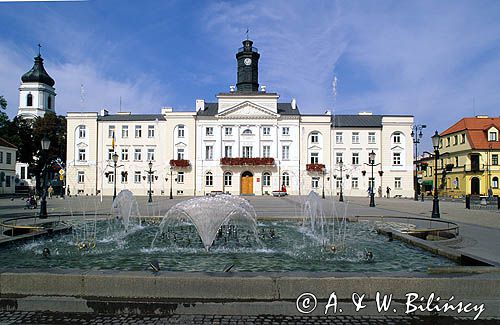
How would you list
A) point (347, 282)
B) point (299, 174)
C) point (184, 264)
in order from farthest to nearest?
point (299, 174), point (184, 264), point (347, 282)

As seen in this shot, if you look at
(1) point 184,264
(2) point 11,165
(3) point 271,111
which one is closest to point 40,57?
(2) point 11,165

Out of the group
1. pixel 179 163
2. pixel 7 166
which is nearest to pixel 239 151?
pixel 179 163

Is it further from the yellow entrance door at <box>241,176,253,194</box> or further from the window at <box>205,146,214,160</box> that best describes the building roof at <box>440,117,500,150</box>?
the window at <box>205,146,214,160</box>

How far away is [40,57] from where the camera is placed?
81000 millimetres

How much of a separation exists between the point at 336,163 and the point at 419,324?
5304 cm

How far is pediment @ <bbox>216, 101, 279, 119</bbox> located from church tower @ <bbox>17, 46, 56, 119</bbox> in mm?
46763

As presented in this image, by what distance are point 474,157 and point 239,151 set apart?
125 feet

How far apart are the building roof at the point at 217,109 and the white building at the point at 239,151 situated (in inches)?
15.4

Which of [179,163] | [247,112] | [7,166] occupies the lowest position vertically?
[7,166]

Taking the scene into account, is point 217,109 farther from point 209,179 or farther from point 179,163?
point 209,179

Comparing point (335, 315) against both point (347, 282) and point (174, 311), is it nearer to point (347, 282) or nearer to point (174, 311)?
point (347, 282)

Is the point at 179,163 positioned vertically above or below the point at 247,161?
below

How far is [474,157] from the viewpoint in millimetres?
58375

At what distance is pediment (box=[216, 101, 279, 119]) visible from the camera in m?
56.2
